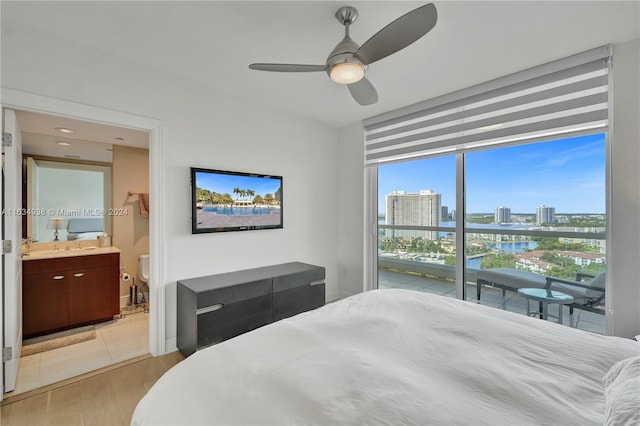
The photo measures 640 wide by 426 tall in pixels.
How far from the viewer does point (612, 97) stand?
85.7 inches

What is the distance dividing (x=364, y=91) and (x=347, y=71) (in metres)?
0.43

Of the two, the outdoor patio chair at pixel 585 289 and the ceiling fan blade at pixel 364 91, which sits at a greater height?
the ceiling fan blade at pixel 364 91

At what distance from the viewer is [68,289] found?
9.98 feet

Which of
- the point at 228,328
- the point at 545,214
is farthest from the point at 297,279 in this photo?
the point at 545,214

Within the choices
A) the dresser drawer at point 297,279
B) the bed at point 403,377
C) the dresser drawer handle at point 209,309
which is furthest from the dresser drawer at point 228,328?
the bed at point 403,377

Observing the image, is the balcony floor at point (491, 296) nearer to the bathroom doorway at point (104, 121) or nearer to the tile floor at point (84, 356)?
the bathroom doorway at point (104, 121)

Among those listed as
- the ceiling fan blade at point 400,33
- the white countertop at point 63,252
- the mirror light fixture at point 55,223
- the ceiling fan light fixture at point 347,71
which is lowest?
the white countertop at point 63,252

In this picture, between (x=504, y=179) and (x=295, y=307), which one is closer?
(x=504, y=179)

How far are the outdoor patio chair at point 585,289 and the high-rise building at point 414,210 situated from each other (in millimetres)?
1186

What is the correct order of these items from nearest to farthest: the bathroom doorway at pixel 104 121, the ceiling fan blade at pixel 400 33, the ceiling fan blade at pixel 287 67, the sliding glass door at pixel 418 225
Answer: the ceiling fan blade at pixel 400 33 → the ceiling fan blade at pixel 287 67 → the bathroom doorway at pixel 104 121 → the sliding glass door at pixel 418 225

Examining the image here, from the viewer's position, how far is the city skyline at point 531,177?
2.41 m

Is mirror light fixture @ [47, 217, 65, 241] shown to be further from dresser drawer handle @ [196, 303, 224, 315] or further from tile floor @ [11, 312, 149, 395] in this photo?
dresser drawer handle @ [196, 303, 224, 315]

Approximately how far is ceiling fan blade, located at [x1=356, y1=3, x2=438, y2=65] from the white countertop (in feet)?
11.5

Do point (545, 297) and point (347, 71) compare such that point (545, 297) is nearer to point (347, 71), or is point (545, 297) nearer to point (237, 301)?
point (347, 71)
